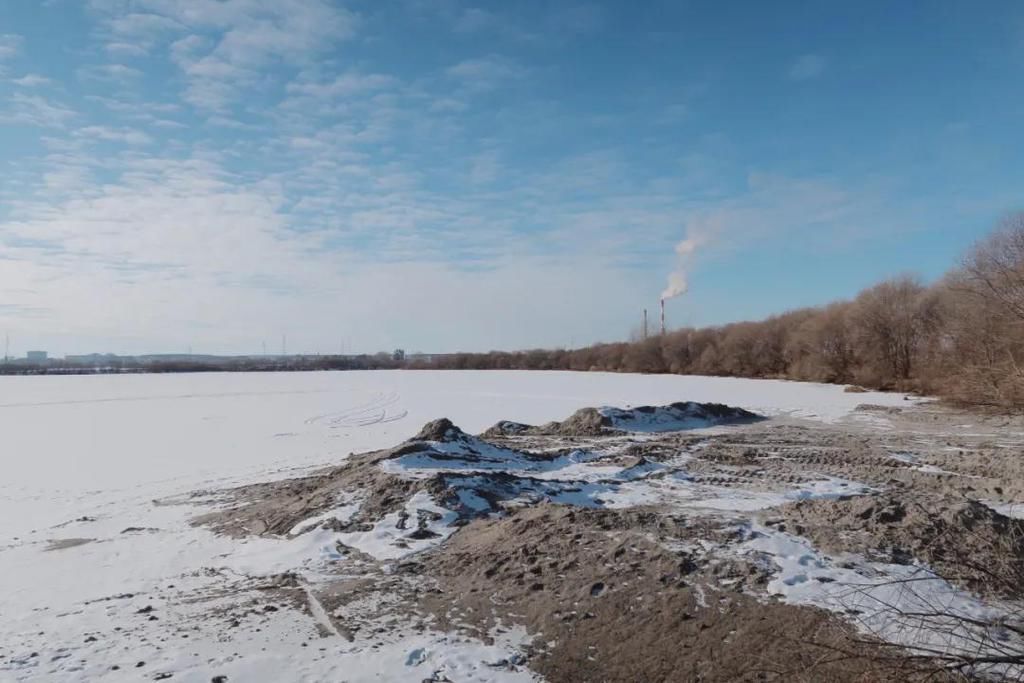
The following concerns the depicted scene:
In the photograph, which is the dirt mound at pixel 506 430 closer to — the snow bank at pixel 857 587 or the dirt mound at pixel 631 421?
the dirt mound at pixel 631 421

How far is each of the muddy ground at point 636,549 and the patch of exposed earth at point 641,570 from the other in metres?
0.02

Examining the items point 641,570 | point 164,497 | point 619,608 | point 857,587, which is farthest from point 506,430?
point 857,587

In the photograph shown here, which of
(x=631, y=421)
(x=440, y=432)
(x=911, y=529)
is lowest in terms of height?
(x=631, y=421)

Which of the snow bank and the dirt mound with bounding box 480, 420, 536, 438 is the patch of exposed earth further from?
the dirt mound with bounding box 480, 420, 536, 438

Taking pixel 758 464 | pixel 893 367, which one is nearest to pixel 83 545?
pixel 758 464

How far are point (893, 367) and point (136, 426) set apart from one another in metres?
40.3

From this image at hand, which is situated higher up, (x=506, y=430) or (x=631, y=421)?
(x=631, y=421)

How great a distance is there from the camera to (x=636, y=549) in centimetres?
673

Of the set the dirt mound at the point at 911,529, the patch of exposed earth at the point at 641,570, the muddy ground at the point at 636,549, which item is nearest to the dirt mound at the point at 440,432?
the muddy ground at the point at 636,549

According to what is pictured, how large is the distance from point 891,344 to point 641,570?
4209cm

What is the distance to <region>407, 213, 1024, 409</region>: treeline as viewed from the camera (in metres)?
12.0

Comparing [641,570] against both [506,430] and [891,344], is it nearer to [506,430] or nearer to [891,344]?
[506,430]

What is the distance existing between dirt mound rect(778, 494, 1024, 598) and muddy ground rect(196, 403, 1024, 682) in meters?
0.02

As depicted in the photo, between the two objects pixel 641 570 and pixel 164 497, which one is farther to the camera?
pixel 164 497
